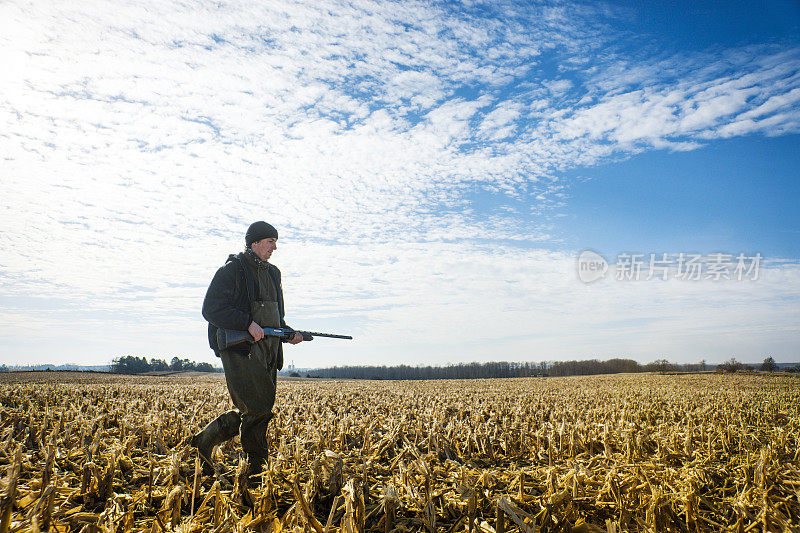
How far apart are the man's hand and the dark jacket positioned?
0.05 meters

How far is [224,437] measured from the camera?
5.20 metres

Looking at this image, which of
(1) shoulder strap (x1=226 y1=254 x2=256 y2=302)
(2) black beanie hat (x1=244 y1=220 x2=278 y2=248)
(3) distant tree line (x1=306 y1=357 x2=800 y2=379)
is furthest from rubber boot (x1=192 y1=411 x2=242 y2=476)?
(3) distant tree line (x1=306 y1=357 x2=800 y2=379)

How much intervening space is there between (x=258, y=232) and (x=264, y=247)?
212mm

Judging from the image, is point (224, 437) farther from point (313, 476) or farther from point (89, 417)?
point (89, 417)

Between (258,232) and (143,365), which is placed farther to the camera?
(143,365)

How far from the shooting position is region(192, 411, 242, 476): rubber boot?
5133 mm

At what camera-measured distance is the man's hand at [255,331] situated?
4.86 metres

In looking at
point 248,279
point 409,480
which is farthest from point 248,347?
point 409,480

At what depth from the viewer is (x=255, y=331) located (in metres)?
4.87

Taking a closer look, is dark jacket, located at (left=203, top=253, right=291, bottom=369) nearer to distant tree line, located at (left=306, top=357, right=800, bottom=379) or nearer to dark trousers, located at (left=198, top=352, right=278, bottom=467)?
dark trousers, located at (left=198, top=352, right=278, bottom=467)

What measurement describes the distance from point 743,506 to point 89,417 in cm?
1033

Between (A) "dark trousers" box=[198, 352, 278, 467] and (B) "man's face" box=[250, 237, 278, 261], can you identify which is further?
(B) "man's face" box=[250, 237, 278, 261]

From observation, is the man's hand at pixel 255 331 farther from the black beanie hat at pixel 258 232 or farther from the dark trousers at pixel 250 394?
the black beanie hat at pixel 258 232

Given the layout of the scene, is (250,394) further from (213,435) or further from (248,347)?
(213,435)
